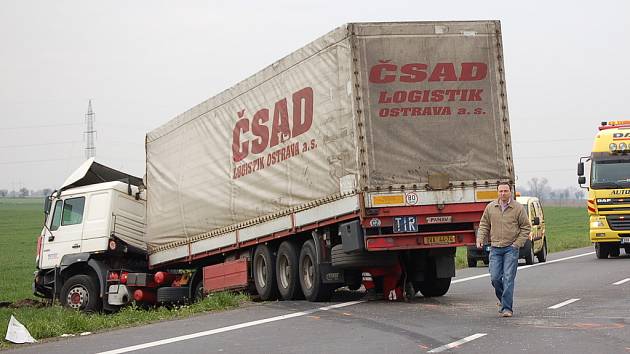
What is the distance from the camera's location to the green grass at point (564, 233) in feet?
132

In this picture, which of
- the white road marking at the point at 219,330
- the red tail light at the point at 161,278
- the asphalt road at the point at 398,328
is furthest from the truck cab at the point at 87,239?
the white road marking at the point at 219,330

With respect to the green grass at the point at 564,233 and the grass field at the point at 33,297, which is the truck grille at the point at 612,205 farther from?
the grass field at the point at 33,297

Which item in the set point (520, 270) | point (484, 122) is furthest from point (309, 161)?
point (520, 270)

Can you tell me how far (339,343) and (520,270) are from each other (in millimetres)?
14551

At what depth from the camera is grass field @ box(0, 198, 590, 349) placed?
44.2 feet

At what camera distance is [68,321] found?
1347 cm

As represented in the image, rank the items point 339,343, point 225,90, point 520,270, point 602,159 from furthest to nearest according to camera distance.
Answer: point 602,159 → point 520,270 → point 225,90 → point 339,343

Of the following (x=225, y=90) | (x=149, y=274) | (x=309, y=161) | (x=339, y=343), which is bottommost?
(x=339, y=343)

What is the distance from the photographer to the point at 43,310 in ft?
62.7

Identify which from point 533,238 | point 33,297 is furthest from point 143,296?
point 533,238

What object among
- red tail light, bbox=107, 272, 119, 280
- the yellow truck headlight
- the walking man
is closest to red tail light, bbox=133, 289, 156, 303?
red tail light, bbox=107, 272, 119, 280

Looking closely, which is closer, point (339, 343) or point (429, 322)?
point (339, 343)

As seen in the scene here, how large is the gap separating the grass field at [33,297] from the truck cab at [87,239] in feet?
2.22

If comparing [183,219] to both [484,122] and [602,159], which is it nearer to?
[484,122]
